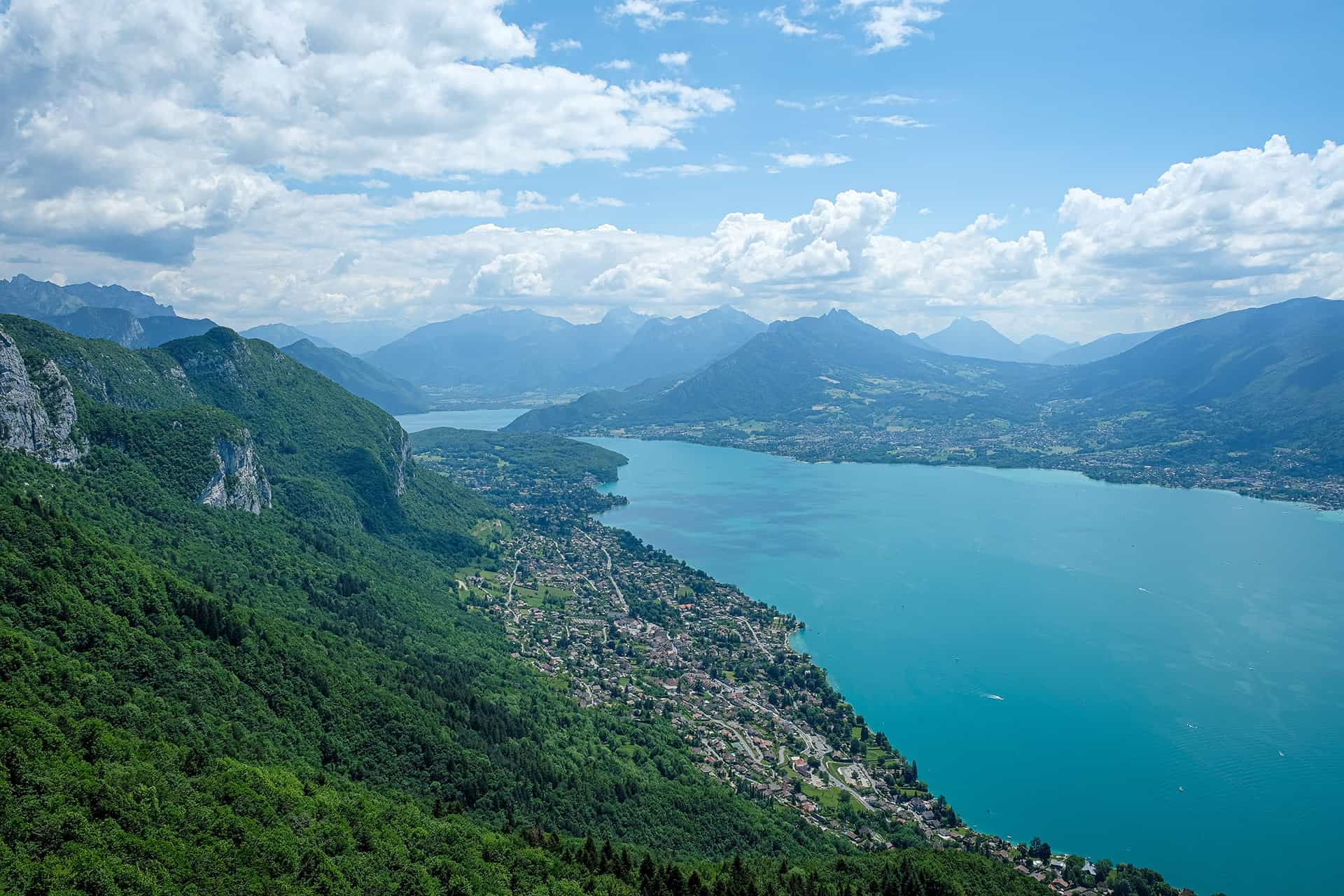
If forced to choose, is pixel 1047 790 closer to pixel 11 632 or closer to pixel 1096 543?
pixel 11 632

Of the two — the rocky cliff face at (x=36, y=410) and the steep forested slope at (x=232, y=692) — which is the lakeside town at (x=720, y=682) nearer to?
the steep forested slope at (x=232, y=692)

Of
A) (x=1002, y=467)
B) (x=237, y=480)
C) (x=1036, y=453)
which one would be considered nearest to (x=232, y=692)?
(x=237, y=480)

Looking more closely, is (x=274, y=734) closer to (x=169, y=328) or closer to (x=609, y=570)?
(x=609, y=570)

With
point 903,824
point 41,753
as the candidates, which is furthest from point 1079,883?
point 41,753

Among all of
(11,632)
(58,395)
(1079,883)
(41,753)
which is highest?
(58,395)

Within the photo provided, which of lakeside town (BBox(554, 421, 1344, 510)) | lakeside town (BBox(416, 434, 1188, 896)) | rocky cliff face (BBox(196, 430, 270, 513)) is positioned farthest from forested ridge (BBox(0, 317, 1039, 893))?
lakeside town (BBox(554, 421, 1344, 510))

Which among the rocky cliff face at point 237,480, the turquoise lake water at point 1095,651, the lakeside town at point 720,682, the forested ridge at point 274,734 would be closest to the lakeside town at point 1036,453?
the turquoise lake water at point 1095,651
